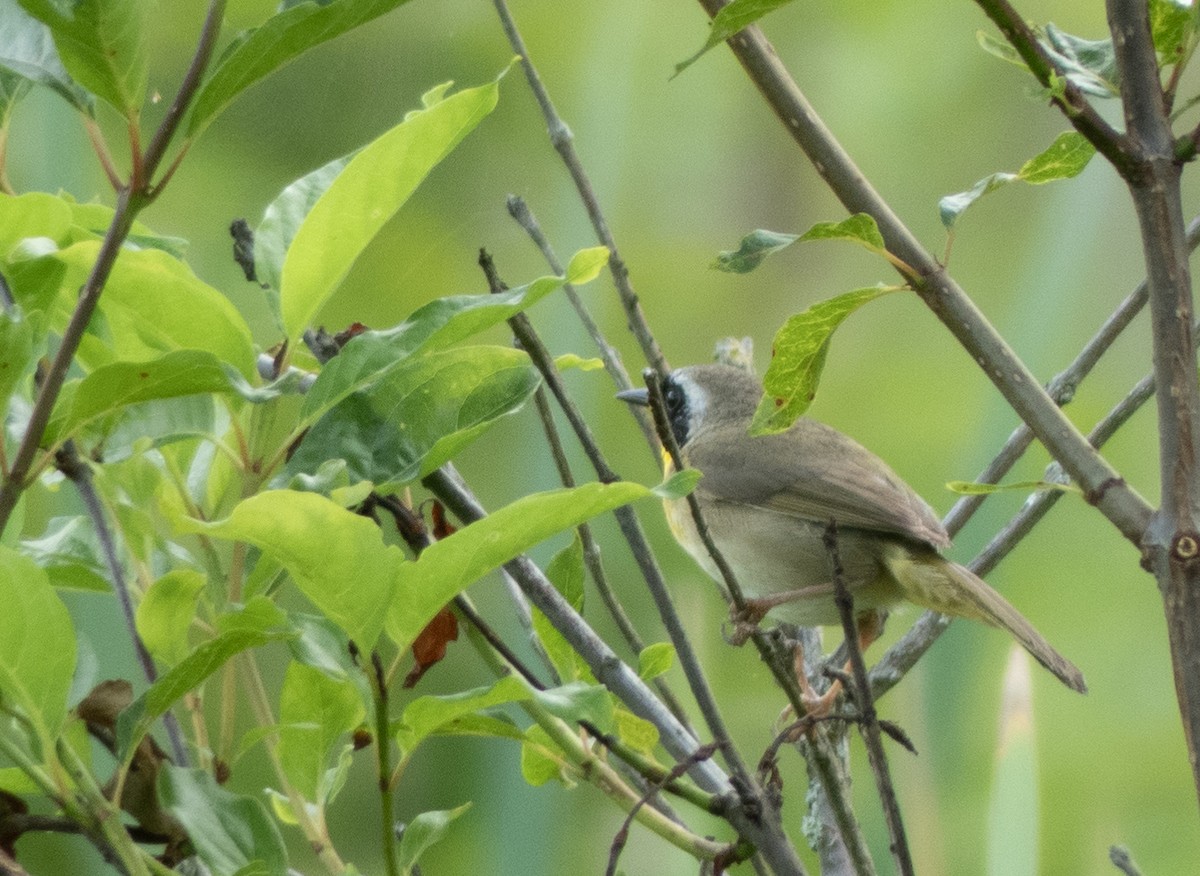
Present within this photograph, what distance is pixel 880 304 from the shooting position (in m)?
2.14

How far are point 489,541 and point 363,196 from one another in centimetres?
17

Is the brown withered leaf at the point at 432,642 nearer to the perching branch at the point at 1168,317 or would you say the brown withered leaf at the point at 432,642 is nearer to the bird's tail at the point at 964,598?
the perching branch at the point at 1168,317

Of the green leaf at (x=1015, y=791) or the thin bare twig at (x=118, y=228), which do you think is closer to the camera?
the thin bare twig at (x=118, y=228)

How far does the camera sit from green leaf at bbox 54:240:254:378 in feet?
1.77

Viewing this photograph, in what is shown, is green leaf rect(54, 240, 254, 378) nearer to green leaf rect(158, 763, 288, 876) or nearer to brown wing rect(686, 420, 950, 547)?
green leaf rect(158, 763, 288, 876)

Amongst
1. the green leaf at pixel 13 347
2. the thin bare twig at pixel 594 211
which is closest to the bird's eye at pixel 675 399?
the thin bare twig at pixel 594 211

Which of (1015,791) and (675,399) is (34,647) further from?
(675,399)

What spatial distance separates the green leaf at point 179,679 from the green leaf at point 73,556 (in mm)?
104

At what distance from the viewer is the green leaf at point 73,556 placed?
0.59 metres

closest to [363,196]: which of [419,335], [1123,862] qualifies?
[419,335]

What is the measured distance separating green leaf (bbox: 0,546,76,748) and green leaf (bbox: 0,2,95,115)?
6.9 inches

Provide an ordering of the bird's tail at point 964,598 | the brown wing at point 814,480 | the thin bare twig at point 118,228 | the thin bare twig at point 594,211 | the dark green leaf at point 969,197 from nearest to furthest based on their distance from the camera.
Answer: the thin bare twig at point 118,228 → the dark green leaf at point 969,197 → the thin bare twig at point 594,211 → the bird's tail at point 964,598 → the brown wing at point 814,480

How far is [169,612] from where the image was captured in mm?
549

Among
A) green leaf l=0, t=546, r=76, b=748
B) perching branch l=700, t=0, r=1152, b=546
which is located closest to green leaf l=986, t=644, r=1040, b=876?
perching branch l=700, t=0, r=1152, b=546
